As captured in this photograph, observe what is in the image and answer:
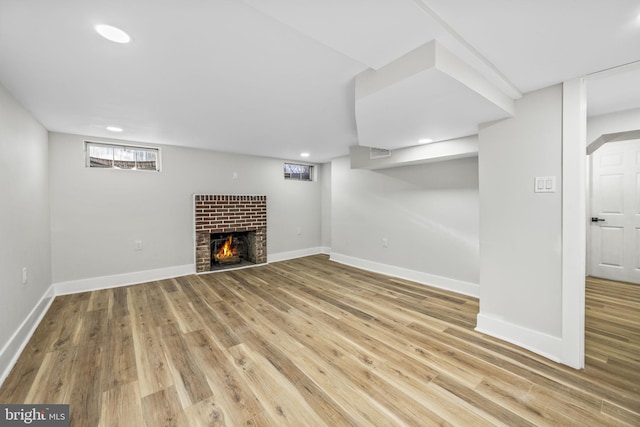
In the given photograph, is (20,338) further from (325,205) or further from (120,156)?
(325,205)

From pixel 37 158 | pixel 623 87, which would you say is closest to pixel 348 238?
pixel 623 87

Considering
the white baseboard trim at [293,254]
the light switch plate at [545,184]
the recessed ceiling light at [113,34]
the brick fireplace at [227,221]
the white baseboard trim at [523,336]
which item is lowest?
the white baseboard trim at [523,336]

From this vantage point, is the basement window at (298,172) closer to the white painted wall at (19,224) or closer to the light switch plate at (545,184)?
the white painted wall at (19,224)

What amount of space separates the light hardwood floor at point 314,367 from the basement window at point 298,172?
10.6 feet

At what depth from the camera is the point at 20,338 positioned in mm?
2096

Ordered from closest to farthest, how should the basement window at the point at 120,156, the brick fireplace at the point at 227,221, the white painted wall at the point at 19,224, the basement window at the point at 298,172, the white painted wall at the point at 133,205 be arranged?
the white painted wall at the point at 19,224 → the white painted wall at the point at 133,205 → the basement window at the point at 120,156 → the brick fireplace at the point at 227,221 → the basement window at the point at 298,172

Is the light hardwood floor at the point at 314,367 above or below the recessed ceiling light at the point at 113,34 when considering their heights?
below

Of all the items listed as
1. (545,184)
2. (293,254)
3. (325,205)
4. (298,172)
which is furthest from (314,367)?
(298,172)

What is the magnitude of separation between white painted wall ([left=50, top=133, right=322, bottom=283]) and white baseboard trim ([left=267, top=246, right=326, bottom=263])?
42mm

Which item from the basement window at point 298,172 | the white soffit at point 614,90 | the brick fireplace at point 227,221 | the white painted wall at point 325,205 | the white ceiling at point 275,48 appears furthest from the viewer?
the white painted wall at point 325,205

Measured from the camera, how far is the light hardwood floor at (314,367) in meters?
1.44

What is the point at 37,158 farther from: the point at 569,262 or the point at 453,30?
the point at 569,262

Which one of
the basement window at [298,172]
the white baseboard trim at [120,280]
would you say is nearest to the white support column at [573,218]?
the basement window at [298,172]

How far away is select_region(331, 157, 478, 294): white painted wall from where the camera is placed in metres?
3.37
